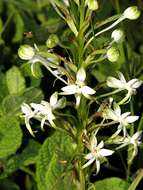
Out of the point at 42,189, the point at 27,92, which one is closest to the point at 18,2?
the point at 27,92

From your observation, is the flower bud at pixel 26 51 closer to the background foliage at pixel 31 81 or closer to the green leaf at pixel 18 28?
the background foliage at pixel 31 81

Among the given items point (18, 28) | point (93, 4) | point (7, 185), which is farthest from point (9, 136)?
point (18, 28)

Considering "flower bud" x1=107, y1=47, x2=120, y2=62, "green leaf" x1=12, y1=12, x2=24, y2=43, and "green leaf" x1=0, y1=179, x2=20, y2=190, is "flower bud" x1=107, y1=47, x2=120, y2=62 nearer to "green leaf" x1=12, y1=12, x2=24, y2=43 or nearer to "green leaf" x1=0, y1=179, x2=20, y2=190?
"green leaf" x1=0, y1=179, x2=20, y2=190

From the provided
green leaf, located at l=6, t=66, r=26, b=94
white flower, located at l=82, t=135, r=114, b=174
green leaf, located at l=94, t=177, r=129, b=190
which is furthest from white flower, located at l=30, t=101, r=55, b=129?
A: green leaf, located at l=6, t=66, r=26, b=94

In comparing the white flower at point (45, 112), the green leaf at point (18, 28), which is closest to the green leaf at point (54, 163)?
the white flower at point (45, 112)

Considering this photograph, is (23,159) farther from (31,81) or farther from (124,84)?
(124,84)

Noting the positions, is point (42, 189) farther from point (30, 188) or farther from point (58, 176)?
point (30, 188)
